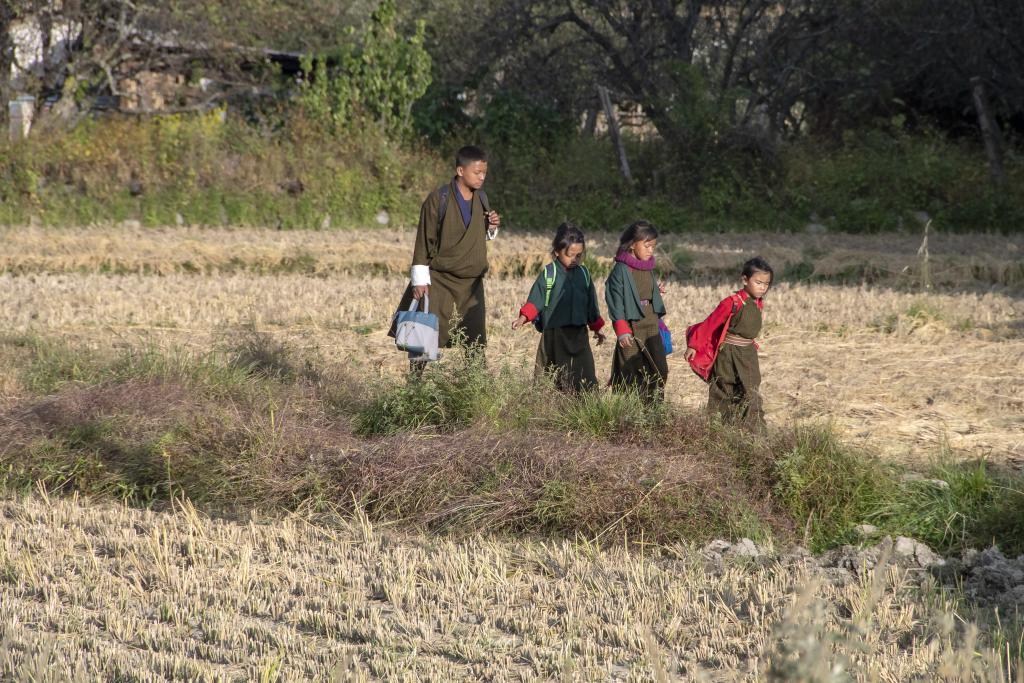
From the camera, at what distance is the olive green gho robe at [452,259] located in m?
7.17

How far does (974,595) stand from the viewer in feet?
15.3

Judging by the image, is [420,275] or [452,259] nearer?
[420,275]

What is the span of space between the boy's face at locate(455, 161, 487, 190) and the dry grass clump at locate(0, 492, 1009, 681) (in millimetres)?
2292

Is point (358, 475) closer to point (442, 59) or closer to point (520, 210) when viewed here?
point (520, 210)

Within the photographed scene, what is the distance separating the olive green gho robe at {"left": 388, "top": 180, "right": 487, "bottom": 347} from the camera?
7172mm

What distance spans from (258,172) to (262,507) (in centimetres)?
1312

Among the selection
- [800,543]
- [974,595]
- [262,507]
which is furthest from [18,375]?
[974,595]

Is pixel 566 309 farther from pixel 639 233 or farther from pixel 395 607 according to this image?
pixel 395 607

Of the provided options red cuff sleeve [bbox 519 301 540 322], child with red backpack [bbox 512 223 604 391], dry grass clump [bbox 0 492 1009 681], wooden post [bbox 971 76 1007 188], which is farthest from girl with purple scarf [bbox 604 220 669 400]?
wooden post [bbox 971 76 1007 188]

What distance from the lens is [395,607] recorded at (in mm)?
4504

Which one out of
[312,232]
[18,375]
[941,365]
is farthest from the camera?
[312,232]

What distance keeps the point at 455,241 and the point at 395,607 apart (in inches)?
121

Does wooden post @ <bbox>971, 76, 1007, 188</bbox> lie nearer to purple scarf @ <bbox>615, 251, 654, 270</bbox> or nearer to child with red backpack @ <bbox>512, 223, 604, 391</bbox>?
purple scarf @ <bbox>615, 251, 654, 270</bbox>

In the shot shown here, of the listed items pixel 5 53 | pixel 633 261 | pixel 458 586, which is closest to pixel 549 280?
pixel 633 261
